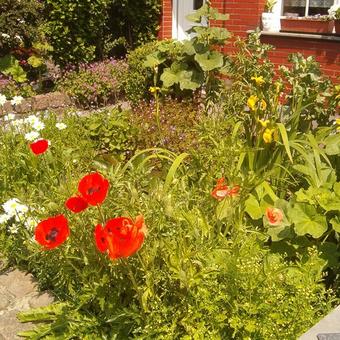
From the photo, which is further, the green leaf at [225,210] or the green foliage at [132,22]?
the green foliage at [132,22]

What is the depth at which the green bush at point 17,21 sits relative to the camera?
275 inches

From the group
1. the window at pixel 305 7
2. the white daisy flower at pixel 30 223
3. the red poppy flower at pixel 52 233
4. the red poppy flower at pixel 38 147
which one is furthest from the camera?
the window at pixel 305 7

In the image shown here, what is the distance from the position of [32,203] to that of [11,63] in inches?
209

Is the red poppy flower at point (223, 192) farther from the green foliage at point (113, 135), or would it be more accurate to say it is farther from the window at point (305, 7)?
the window at point (305, 7)

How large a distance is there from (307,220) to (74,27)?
6075 millimetres

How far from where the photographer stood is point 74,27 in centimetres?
752

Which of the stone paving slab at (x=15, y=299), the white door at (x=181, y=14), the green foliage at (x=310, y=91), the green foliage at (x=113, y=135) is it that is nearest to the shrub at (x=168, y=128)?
the green foliage at (x=113, y=135)

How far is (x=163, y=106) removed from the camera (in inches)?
209

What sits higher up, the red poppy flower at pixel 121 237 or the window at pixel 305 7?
the window at pixel 305 7

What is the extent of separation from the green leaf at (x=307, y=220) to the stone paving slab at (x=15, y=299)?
4.79 ft

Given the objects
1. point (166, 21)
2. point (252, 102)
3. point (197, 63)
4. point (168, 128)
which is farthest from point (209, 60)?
point (166, 21)

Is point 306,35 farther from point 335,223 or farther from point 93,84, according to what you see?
point 335,223

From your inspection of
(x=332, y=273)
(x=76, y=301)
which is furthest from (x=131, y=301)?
(x=332, y=273)

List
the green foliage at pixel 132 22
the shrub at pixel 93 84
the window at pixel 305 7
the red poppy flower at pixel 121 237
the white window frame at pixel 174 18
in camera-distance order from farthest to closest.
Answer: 1. the white window frame at pixel 174 18
2. the green foliage at pixel 132 22
3. the shrub at pixel 93 84
4. the window at pixel 305 7
5. the red poppy flower at pixel 121 237
